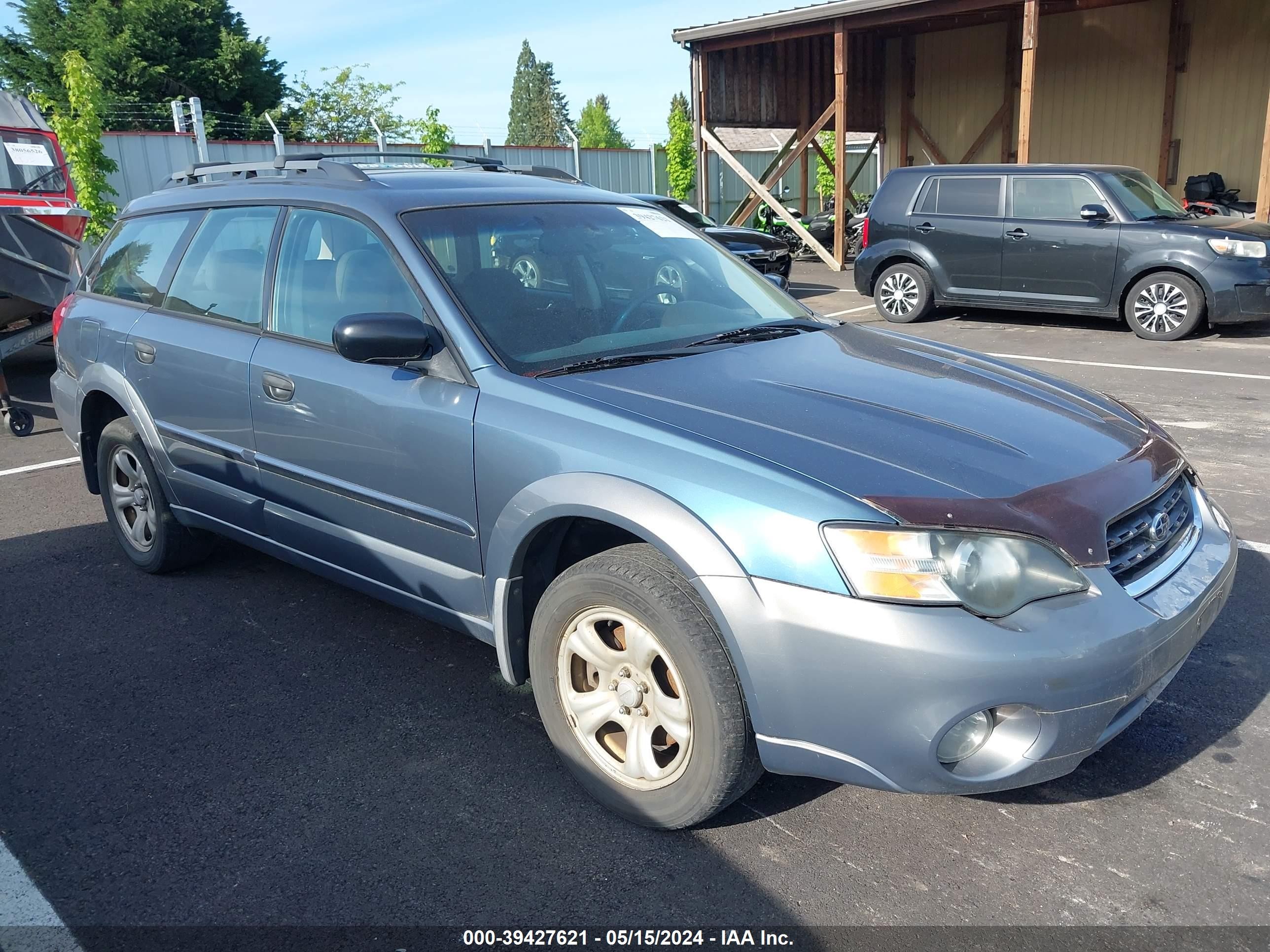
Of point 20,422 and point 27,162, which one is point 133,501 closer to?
point 20,422

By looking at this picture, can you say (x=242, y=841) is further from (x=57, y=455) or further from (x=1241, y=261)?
(x=1241, y=261)

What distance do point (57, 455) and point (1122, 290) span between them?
9782 mm

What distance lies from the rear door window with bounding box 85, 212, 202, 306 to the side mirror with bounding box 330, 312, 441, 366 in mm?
1749

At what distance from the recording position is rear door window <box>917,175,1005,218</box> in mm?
11273

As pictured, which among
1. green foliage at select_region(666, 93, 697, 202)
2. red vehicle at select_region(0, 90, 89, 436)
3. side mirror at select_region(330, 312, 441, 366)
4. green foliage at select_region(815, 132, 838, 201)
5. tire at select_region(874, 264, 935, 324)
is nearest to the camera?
side mirror at select_region(330, 312, 441, 366)

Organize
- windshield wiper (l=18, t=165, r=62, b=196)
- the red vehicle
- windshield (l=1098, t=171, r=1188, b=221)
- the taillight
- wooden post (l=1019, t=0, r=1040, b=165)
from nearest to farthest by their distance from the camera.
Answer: the taillight < the red vehicle < windshield (l=1098, t=171, r=1188, b=221) < windshield wiper (l=18, t=165, r=62, b=196) < wooden post (l=1019, t=0, r=1040, b=165)

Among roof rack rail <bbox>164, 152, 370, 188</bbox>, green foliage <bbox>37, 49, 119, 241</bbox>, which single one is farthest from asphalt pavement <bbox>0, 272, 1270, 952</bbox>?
green foliage <bbox>37, 49, 119, 241</bbox>

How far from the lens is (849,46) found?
20.8 metres

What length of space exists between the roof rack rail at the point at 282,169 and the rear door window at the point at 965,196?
879 cm

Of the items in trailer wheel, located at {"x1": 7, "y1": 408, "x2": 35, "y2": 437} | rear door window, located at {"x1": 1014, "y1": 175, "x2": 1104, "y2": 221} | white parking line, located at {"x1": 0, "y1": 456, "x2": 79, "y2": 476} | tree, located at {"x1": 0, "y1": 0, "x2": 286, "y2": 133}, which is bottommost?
white parking line, located at {"x1": 0, "y1": 456, "x2": 79, "y2": 476}

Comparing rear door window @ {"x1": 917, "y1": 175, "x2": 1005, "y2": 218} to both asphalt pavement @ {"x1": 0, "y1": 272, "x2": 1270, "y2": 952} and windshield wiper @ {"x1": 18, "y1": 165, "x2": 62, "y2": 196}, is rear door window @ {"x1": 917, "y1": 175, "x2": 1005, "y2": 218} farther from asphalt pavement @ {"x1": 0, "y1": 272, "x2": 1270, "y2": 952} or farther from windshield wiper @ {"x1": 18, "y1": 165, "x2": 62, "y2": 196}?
windshield wiper @ {"x1": 18, "y1": 165, "x2": 62, "y2": 196}

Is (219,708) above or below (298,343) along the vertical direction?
below

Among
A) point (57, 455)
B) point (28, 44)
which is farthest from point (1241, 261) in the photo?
point (28, 44)

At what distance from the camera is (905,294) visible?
40.0ft
